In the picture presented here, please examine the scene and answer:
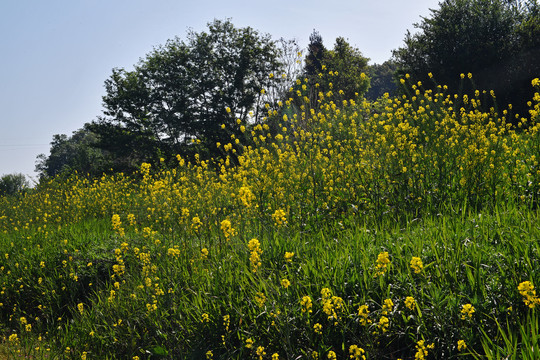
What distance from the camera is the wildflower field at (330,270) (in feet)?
7.73

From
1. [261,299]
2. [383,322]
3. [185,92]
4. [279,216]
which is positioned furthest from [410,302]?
[185,92]

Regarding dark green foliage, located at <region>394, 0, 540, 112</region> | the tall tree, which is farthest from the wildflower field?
the tall tree

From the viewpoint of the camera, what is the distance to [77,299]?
4836 mm

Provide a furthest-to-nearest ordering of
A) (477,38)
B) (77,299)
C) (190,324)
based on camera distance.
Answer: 1. (477,38)
2. (77,299)
3. (190,324)

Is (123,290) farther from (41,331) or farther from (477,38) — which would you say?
(477,38)

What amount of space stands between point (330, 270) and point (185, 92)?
2148 cm

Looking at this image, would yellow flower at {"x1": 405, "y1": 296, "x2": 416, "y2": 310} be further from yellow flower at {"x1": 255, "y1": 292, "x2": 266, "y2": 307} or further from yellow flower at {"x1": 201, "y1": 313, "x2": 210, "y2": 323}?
yellow flower at {"x1": 201, "y1": 313, "x2": 210, "y2": 323}

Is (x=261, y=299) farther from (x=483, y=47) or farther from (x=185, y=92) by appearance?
(x=185, y=92)

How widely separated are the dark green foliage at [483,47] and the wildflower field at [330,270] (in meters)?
10.2

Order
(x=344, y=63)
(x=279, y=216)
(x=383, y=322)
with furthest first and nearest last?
(x=344, y=63) < (x=279, y=216) < (x=383, y=322)

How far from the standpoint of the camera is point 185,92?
76.0 ft

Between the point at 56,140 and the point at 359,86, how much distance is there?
59049 mm

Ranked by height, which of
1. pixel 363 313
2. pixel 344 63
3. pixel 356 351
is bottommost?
pixel 356 351

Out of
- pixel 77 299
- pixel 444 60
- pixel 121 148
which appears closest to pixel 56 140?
pixel 121 148
